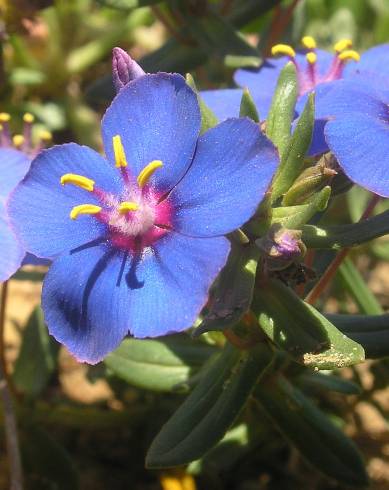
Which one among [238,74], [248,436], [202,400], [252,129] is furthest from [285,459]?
[252,129]

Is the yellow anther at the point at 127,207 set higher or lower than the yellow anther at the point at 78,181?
lower

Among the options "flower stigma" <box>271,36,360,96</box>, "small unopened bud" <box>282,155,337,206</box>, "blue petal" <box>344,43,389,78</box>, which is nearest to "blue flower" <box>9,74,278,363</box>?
"small unopened bud" <box>282,155,337,206</box>

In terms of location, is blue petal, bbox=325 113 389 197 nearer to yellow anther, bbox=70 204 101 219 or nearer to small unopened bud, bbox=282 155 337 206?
small unopened bud, bbox=282 155 337 206

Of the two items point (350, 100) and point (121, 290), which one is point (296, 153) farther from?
point (121, 290)

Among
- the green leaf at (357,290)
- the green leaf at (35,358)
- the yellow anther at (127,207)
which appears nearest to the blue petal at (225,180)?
the yellow anther at (127,207)

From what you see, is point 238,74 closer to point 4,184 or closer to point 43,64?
point 4,184

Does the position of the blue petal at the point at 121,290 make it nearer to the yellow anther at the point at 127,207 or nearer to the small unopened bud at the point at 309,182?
the yellow anther at the point at 127,207

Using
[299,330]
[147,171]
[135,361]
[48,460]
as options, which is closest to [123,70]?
[147,171]
